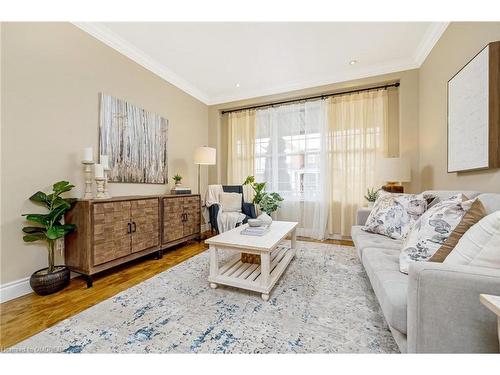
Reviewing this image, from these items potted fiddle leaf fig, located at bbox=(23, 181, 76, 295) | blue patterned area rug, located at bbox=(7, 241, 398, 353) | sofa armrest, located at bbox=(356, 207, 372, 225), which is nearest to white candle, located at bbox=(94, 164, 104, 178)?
potted fiddle leaf fig, located at bbox=(23, 181, 76, 295)

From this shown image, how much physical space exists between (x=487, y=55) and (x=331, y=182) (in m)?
2.14

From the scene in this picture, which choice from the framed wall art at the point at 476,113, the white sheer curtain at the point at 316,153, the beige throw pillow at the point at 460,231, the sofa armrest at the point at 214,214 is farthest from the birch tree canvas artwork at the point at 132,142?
the framed wall art at the point at 476,113

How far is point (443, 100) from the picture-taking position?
7.02 ft

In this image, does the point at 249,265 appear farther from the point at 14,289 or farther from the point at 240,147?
the point at 240,147

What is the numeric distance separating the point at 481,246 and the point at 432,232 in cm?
36

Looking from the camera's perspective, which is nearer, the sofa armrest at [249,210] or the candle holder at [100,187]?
the candle holder at [100,187]

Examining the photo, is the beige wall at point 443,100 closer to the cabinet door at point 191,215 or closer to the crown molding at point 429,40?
the crown molding at point 429,40

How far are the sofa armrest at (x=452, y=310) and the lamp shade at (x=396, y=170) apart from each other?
2022 mm

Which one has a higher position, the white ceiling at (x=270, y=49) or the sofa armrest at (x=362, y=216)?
the white ceiling at (x=270, y=49)

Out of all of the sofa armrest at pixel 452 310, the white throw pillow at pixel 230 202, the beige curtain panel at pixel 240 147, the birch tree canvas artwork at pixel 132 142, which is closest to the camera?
the sofa armrest at pixel 452 310

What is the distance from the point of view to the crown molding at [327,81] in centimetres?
286

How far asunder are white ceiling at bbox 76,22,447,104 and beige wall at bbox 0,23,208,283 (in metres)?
0.29
